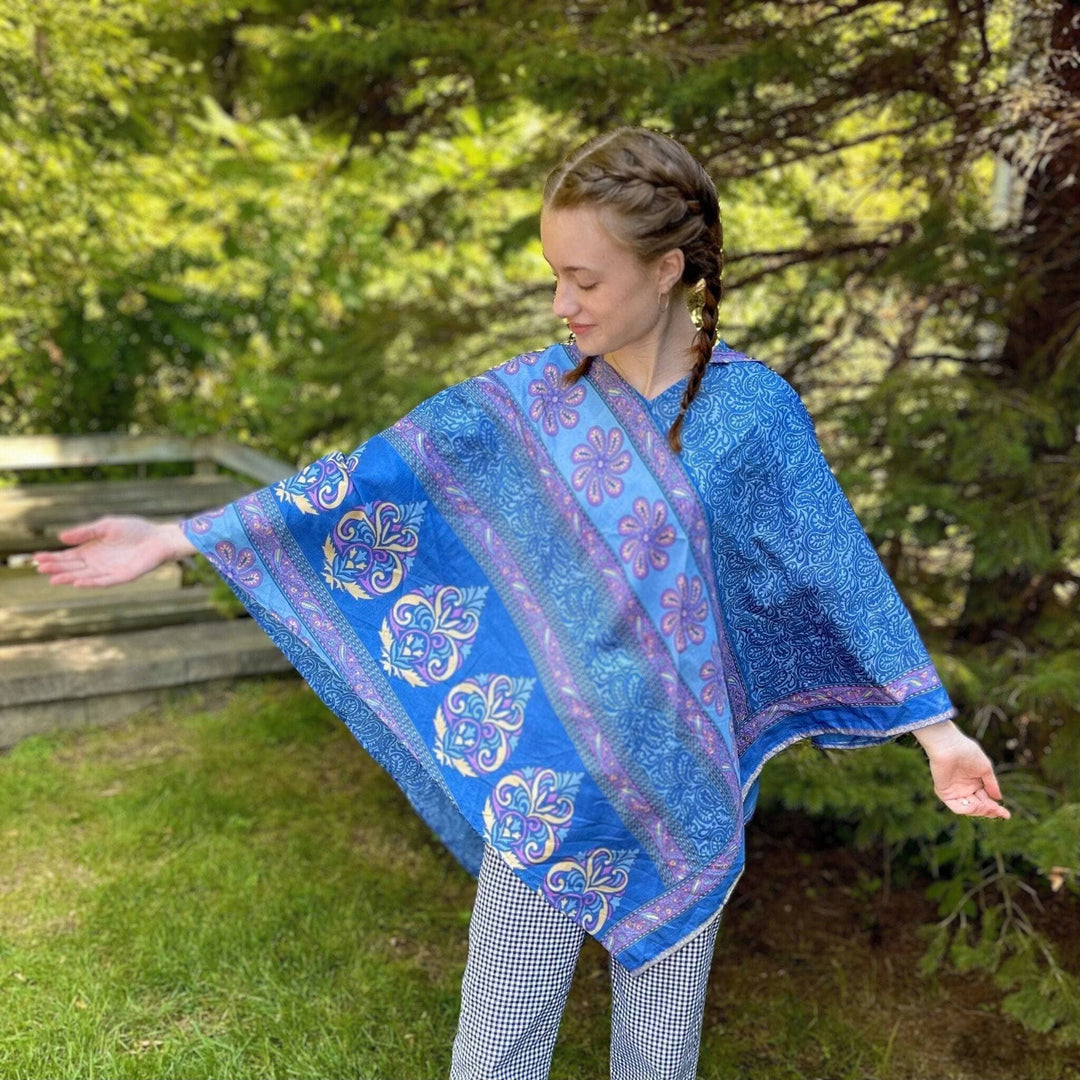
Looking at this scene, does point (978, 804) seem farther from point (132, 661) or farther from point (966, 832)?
point (132, 661)

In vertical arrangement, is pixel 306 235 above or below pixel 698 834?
below

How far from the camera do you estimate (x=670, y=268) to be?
162cm

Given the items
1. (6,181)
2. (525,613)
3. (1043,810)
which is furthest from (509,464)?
(6,181)

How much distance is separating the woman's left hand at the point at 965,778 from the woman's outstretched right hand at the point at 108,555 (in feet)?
3.89

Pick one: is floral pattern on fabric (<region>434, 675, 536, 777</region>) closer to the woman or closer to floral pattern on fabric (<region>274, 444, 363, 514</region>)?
the woman

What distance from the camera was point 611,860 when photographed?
1.72m

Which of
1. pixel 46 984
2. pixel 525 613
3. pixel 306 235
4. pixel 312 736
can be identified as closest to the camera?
pixel 525 613

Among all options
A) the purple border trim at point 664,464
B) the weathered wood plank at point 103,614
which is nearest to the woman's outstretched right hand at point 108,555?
the purple border trim at point 664,464

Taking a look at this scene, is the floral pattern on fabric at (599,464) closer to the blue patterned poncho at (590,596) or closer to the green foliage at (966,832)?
the blue patterned poncho at (590,596)

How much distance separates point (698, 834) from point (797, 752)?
95cm

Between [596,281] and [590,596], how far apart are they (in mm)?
451

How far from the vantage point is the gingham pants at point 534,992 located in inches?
68.3

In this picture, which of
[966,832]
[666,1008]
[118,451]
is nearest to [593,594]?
[666,1008]

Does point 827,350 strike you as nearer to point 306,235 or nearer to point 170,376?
point 306,235
